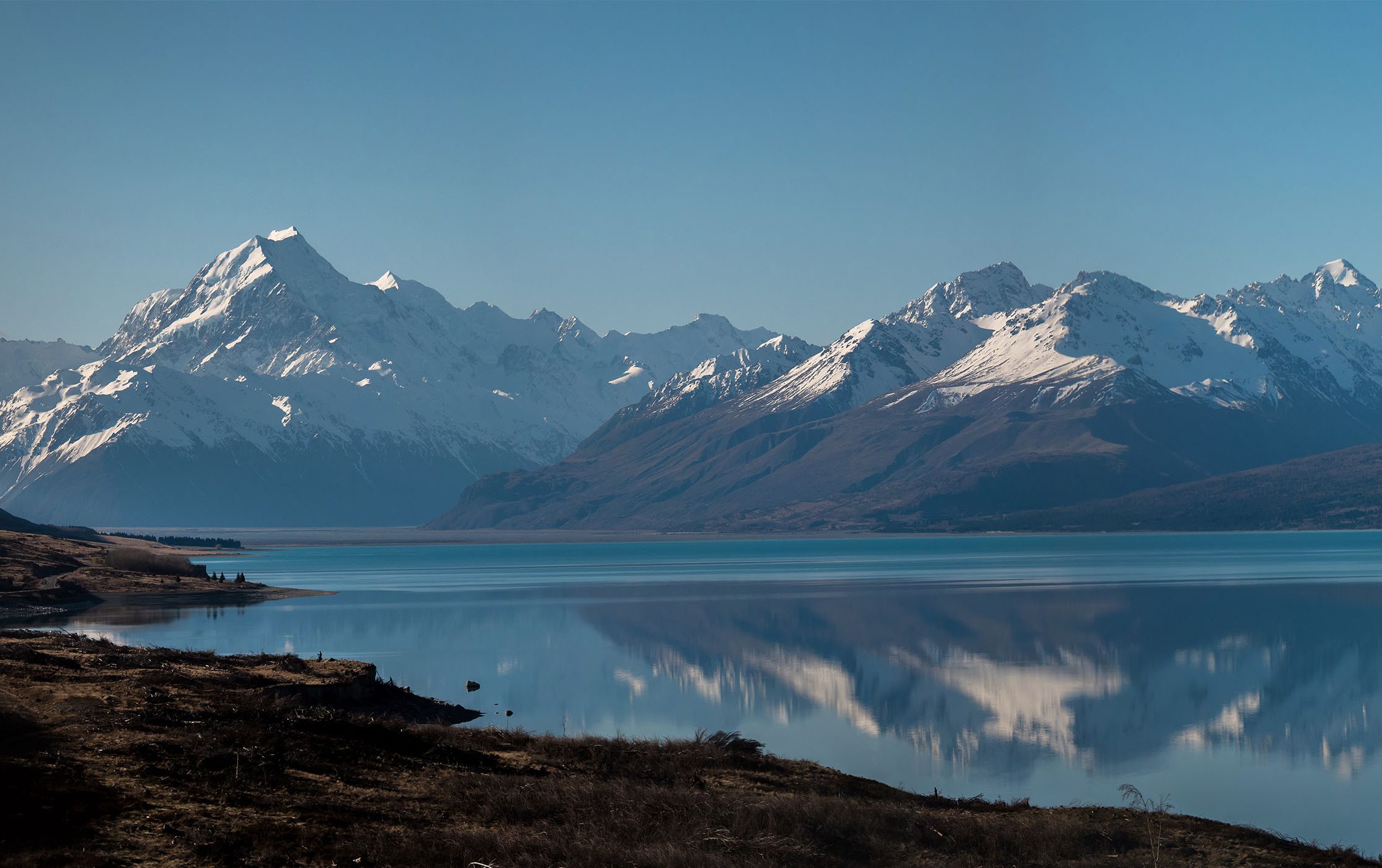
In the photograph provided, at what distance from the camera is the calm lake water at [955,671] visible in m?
44.7

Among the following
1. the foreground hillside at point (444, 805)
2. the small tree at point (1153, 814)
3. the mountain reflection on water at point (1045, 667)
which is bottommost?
the mountain reflection on water at point (1045, 667)

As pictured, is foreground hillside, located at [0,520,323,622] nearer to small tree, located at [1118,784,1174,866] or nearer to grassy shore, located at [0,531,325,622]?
grassy shore, located at [0,531,325,622]

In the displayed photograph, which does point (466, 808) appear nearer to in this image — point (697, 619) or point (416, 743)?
point (416, 743)

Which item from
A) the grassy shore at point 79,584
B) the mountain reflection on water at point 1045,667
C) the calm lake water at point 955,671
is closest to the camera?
the calm lake water at point 955,671

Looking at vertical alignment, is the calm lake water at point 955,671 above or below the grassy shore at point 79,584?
below

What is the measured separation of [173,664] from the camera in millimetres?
45688

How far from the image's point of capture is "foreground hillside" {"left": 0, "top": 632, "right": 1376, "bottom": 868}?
2408 cm

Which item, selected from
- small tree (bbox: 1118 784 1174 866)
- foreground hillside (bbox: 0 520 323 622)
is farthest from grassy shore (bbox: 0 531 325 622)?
small tree (bbox: 1118 784 1174 866)

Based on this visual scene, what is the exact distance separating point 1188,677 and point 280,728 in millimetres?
52502

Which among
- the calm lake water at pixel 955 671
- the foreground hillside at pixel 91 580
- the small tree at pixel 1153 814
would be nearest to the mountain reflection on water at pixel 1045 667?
the calm lake water at pixel 955 671

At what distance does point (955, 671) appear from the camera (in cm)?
7300

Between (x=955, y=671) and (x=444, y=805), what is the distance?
49.6 metres

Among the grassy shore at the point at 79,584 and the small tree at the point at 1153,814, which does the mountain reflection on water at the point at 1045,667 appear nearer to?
the small tree at the point at 1153,814

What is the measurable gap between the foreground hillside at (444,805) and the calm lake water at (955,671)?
30.2 ft
